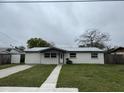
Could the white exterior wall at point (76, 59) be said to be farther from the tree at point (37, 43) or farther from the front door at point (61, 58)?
the tree at point (37, 43)

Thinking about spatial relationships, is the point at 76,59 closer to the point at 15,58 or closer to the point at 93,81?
the point at 15,58

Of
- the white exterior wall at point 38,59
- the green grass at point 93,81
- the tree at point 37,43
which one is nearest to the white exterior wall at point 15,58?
the white exterior wall at point 38,59

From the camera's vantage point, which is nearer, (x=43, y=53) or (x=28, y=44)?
(x=43, y=53)

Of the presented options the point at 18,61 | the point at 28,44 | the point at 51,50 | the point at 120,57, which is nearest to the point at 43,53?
the point at 51,50

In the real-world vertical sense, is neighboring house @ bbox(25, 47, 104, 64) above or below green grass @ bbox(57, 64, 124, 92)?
above

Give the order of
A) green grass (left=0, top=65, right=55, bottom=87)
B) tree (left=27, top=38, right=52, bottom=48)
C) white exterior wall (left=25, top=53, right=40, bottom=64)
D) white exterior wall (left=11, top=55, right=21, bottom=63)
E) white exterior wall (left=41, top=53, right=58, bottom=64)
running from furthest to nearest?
tree (left=27, top=38, right=52, bottom=48), white exterior wall (left=11, top=55, right=21, bottom=63), white exterior wall (left=25, top=53, right=40, bottom=64), white exterior wall (left=41, top=53, right=58, bottom=64), green grass (left=0, top=65, right=55, bottom=87)

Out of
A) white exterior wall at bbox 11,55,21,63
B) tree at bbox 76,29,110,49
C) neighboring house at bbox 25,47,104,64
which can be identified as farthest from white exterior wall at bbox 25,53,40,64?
tree at bbox 76,29,110,49

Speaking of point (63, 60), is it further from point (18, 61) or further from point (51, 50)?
point (18, 61)

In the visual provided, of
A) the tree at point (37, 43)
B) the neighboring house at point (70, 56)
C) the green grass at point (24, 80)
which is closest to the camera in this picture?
the green grass at point (24, 80)

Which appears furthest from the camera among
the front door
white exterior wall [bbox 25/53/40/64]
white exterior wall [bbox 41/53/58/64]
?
white exterior wall [bbox 25/53/40/64]

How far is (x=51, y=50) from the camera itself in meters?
25.3

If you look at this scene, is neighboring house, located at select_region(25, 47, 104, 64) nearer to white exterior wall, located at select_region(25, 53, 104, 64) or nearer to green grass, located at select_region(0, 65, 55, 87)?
white exterior wall, located at select_region(25, 53, 104, 64)

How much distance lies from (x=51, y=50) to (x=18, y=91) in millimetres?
18608

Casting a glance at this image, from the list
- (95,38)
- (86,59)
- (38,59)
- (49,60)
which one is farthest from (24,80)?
(95,38)
